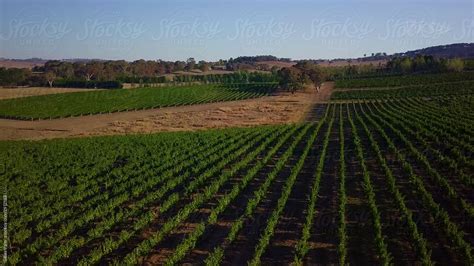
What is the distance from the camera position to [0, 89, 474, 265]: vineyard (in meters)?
14.3

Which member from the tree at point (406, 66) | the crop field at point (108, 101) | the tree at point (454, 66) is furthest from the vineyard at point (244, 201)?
the tree at point (406, 66)

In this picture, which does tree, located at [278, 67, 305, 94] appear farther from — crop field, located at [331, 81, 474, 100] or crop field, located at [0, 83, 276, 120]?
crop field, located at [331, 81, 474, 100]

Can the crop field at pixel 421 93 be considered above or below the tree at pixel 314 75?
below

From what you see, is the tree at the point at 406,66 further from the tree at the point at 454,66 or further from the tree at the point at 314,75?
the tree at the point at 314,75

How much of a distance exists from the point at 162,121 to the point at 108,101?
22.4 metres

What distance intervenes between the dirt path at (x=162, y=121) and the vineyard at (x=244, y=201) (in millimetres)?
12778

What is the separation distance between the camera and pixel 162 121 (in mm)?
54625

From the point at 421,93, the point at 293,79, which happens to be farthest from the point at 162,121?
the point at 421,93

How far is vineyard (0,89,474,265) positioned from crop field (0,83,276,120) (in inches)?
1145

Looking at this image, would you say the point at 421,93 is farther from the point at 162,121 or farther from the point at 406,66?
the point at 406,66

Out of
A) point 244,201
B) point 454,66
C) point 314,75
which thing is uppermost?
point 454,66

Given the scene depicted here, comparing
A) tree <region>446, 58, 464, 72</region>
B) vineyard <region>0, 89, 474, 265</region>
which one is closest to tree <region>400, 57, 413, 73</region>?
tree <region>446, 58, 464, 72</region>

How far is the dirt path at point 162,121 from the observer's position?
154ft

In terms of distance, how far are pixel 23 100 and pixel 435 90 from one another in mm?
71811
